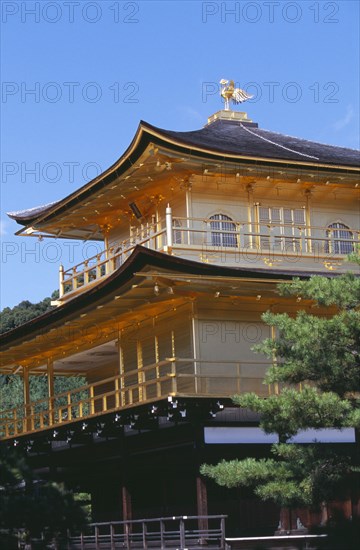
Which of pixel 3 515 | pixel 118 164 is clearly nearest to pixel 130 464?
pixel 118 164

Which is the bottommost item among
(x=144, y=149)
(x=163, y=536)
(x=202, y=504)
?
(x=163, y=536)

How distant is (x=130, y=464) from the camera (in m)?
32.4

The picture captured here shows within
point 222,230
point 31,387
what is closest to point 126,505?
point 222,230

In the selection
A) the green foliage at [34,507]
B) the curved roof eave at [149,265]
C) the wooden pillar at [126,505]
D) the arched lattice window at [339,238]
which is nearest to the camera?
the green foliage at [34,507]

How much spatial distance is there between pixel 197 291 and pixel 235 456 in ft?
13.8

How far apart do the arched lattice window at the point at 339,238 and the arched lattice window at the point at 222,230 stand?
2.76 metres

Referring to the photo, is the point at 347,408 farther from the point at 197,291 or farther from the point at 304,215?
the point at 304,215

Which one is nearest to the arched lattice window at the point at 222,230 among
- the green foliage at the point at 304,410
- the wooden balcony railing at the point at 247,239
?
the wooden balcony railing at the point at 247,239

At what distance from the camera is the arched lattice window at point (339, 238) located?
33.5 meters

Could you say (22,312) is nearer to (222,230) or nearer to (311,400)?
(222,230)

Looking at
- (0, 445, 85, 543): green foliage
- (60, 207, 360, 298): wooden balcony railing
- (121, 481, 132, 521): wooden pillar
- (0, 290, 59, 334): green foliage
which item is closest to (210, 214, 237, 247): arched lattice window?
(60, 207, 360, 298): wooden balcony railing

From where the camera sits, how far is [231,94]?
39.5 metres

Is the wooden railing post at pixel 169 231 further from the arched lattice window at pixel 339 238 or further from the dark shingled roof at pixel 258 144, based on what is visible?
the arched lattice window at pixel 339 238

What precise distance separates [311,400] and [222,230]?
9060 mm
